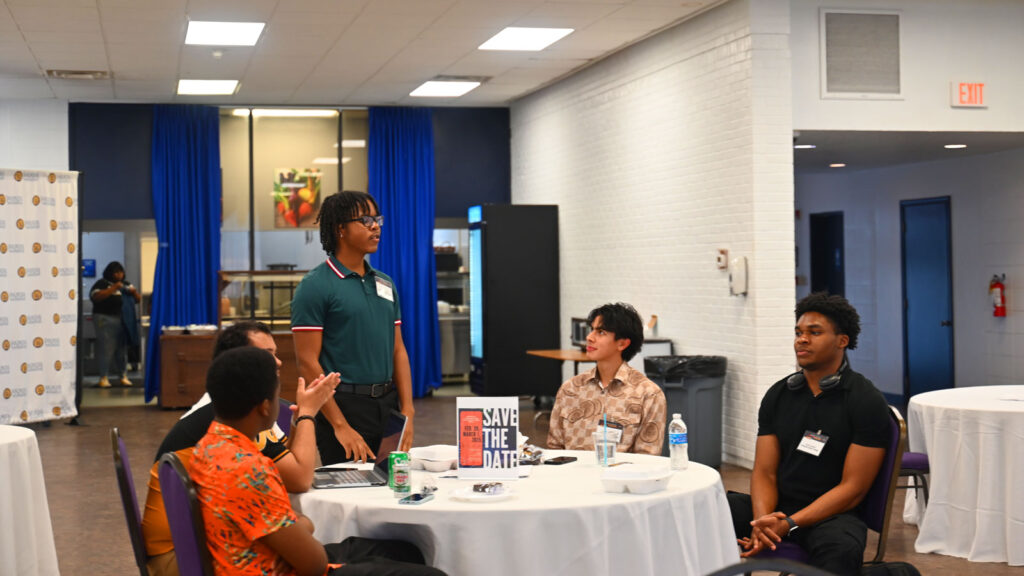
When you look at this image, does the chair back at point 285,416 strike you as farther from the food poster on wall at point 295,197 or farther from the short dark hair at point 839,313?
the food poster on wall at point 295,197

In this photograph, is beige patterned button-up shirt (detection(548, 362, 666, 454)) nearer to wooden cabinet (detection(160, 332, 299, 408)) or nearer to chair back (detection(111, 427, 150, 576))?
chair back (detection(111, 427, 150, 576))

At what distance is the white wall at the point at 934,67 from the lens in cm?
776

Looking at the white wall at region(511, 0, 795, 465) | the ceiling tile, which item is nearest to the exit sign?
the white wall at region(511, 0, 795, 465)

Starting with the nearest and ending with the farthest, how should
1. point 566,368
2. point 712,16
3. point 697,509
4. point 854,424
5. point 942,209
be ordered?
1. point 697,509
2. point 854,424
3. point 712,16
4. point 942,209
5. point 566,368

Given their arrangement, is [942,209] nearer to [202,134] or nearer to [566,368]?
[566,368]

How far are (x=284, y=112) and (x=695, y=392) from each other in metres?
6.74

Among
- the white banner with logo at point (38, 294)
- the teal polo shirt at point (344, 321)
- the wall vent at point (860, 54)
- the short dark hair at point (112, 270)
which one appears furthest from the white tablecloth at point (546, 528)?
the short dark hair at point (112, 270)

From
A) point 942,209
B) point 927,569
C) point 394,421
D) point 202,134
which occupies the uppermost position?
point 202,134

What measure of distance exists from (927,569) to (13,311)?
25.5ft

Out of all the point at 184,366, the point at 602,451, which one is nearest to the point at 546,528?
the point at 602,451

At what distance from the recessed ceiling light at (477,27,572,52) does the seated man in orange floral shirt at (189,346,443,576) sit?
20.5ft

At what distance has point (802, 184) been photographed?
1291 centimetres

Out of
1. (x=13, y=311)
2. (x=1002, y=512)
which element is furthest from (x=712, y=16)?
(x=13, y=311)

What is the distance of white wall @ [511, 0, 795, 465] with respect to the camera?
24.5ft
